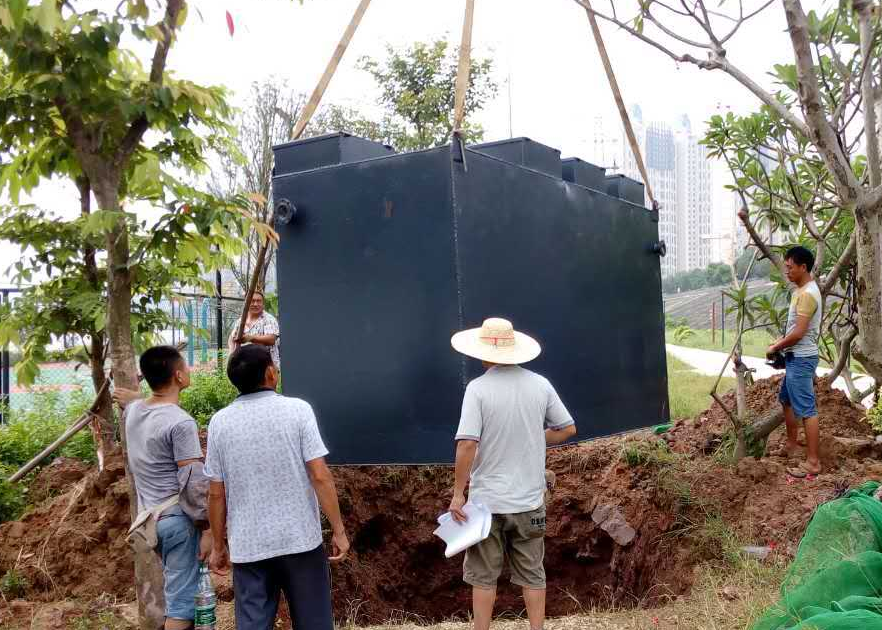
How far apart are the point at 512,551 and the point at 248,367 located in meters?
1.50

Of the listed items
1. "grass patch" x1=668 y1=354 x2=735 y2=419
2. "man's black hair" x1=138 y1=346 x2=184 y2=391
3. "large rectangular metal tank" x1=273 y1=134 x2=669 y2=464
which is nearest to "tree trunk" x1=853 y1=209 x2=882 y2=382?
"large rectangular metal tank" x1=273 y1=134 x2=669 y2=464

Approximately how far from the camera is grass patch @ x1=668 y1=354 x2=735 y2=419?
396 inches

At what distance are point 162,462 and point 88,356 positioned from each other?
2.20m

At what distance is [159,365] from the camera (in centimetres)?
324

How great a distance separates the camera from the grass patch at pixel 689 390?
396 inches

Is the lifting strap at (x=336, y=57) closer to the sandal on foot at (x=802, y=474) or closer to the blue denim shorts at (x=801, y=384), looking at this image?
the blue denim shorts at (x=801, y=384)

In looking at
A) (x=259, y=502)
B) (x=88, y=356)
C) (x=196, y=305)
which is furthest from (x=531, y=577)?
(x=196, y=305)

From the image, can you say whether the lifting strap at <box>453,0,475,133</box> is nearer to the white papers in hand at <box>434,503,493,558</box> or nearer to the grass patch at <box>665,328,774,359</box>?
the white papers in hand at <box>434,503,493,558</box>

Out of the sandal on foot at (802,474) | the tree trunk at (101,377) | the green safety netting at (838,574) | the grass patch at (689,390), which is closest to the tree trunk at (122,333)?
the tree trunk at (101,377)

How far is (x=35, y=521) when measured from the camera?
5.24 metres

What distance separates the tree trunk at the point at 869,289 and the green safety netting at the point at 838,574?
1791mm

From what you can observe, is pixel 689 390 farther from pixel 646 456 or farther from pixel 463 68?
pixel 463 68

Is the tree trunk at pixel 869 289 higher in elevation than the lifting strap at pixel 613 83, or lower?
lower

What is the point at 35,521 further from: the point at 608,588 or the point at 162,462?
the point at 608,588
